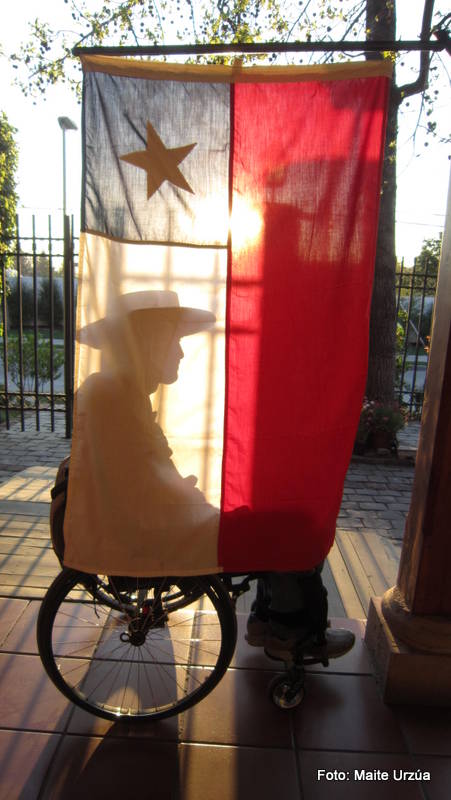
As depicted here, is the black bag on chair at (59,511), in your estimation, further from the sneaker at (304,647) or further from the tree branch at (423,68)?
the tree branch at (423,68)

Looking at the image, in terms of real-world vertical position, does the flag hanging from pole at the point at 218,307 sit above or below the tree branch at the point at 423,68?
below

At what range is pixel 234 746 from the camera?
2.21 meters

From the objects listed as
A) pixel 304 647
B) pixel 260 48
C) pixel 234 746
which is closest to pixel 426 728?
pixel 304 647

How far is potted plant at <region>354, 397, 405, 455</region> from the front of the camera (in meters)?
7.04

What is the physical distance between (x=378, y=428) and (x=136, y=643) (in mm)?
5338

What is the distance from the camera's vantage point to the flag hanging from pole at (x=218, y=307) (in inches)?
77.8

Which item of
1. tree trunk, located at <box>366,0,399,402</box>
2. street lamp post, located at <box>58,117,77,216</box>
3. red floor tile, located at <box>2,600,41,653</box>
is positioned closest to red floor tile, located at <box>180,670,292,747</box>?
red floor tile, located at <box>2,600,41,653</box>

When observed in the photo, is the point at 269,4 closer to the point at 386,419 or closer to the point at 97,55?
the point at 386,419

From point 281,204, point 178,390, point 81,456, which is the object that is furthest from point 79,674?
point 281,204

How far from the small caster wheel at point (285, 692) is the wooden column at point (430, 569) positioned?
1.39 feet

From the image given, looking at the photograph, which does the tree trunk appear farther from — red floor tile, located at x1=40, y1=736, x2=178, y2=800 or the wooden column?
red floor tile, located at x1=40, y1=736, x2=178, y2=800

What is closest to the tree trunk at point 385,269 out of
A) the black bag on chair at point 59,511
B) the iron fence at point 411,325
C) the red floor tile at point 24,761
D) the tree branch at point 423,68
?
the iron fence at point 411,325

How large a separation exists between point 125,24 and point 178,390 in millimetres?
7912

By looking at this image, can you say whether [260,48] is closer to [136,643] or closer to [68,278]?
[136,643]
